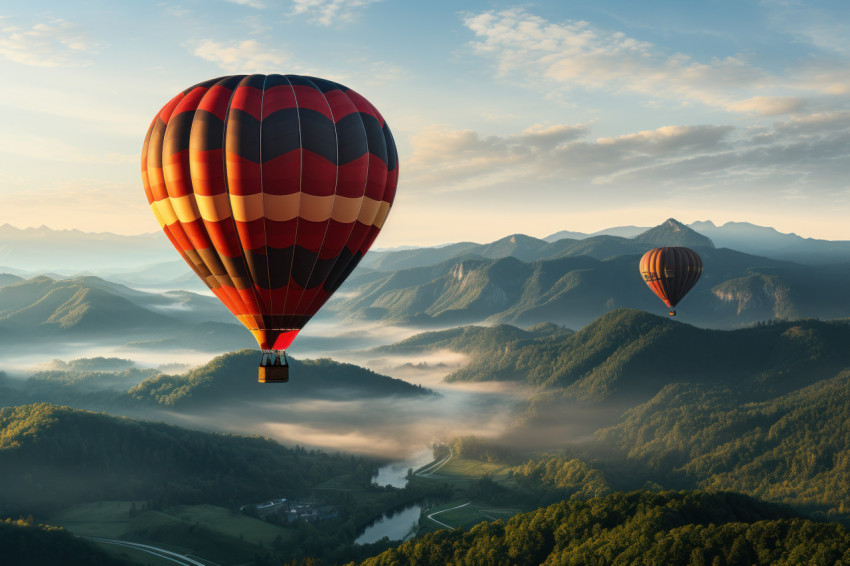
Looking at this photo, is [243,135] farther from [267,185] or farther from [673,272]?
[673,272]

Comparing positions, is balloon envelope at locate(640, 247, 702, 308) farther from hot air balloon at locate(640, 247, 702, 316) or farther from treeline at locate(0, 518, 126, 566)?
treeline at locate(0, 518, 126, 566)

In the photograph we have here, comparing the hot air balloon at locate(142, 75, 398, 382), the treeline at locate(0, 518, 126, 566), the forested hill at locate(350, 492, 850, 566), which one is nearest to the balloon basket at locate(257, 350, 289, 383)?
the hot air balloon at locate(142, 75, 398, 382)

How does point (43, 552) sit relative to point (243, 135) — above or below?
below

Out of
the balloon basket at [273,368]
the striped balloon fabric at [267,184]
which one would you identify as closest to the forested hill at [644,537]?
the balloon basket at [273,368]

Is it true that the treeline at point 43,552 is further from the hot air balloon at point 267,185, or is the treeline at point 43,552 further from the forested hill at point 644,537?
the hot air balloon at point 267,185

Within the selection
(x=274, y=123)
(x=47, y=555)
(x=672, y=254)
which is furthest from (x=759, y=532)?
(x=47, y=555)

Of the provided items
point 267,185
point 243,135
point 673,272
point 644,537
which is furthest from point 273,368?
point 673,272

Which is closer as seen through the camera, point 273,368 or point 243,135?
point 243,135

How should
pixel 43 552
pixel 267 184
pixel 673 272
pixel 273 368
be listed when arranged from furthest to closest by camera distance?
1. pixel 43 552
2. pixel 673 272
3. pixel 273 368
4. pixel 267 184

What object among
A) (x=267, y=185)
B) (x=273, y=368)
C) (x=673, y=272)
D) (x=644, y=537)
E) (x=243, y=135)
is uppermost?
(x=243, y=135)
